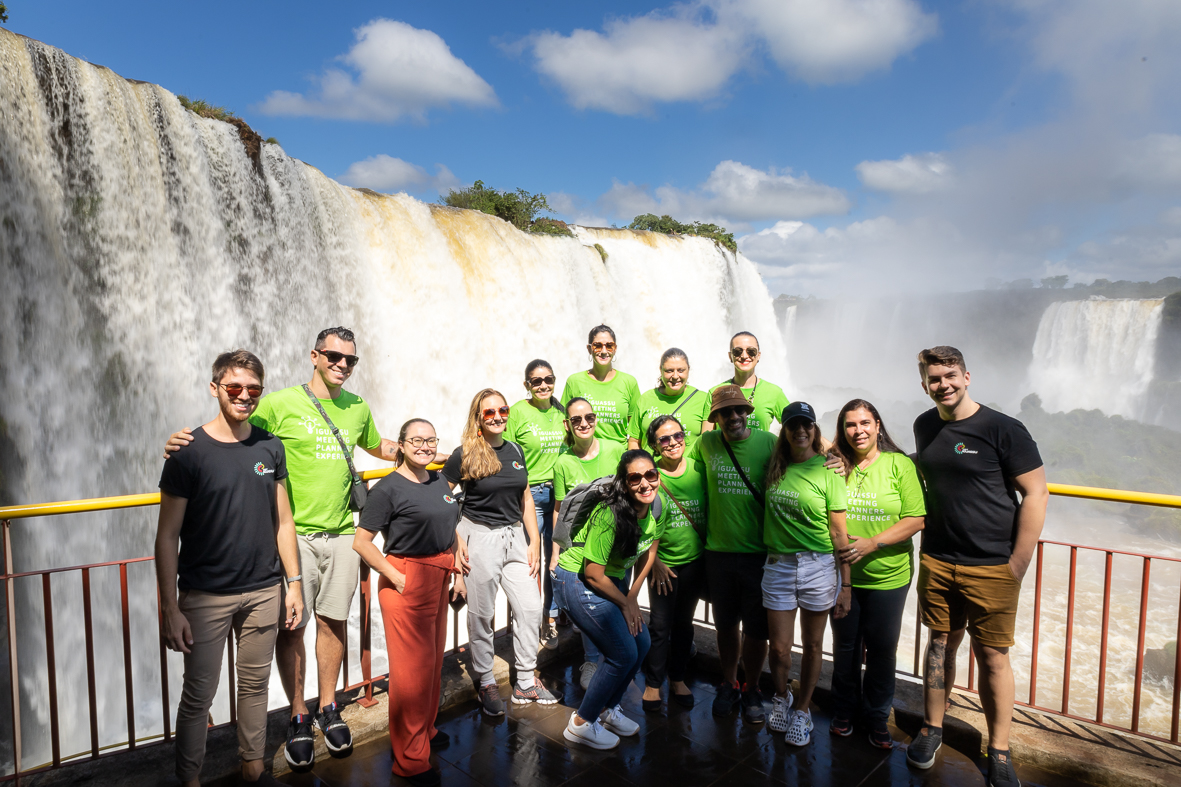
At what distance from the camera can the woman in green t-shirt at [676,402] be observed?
14.5 feet

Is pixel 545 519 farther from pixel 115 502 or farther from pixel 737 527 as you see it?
pixel 115 502

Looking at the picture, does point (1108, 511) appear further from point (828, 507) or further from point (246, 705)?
point (246, 705)

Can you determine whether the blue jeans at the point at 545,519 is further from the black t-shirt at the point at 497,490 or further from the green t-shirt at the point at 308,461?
the green t-shirt at the point at 308,461

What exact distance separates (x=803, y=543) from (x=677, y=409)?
1319 millimetres

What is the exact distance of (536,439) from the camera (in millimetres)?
4320

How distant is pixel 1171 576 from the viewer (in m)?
14.9

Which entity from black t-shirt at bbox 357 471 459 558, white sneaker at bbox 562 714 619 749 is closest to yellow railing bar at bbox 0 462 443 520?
black t-shirt at bbox 357 471 459 558

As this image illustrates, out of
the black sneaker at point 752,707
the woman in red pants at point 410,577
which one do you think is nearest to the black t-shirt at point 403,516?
the woman in red pants at point 410,577

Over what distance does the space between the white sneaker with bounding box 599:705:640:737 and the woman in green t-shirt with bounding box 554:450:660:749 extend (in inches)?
3.2

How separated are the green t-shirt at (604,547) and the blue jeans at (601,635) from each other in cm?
6

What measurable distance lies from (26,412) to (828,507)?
8.46 metres

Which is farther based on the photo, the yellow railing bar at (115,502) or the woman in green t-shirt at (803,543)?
the woman in green t-shirt at (803,543)

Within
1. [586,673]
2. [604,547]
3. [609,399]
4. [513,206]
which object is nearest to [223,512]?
[604,547]

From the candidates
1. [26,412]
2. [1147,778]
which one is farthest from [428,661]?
[26,412]
